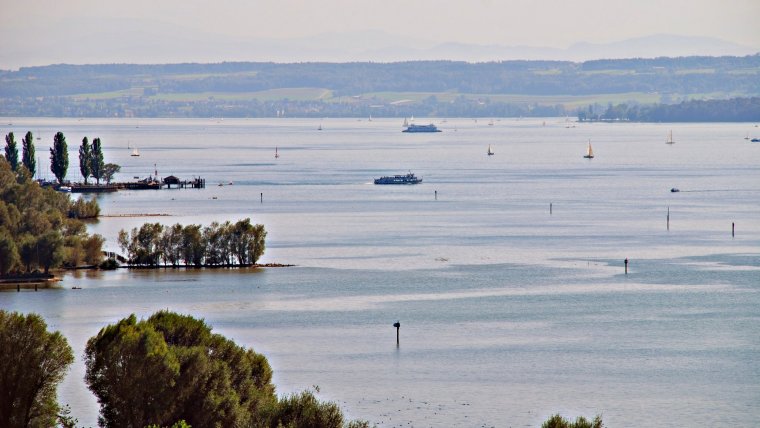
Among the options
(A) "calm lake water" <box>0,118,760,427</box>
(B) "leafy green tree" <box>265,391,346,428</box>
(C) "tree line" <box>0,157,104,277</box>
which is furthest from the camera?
(C) "tree line" <box>0,157,104,277</box>

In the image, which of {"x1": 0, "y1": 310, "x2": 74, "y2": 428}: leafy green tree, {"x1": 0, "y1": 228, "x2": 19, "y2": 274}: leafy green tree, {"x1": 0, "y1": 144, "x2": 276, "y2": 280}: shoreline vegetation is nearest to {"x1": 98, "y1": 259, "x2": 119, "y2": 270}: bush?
{"x1": 0, "y1": 144, "x2": 276, "y2": 280}: shoreline vegetation

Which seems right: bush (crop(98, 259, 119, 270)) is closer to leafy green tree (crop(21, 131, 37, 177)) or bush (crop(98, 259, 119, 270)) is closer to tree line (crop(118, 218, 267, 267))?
tree line (crop(118, 218, 267, 267))

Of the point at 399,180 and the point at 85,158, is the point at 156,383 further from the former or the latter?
the point at 399,180

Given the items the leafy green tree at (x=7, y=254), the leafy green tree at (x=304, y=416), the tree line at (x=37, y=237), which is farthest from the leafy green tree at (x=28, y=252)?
the leafy green tree at (x=304, y=416)

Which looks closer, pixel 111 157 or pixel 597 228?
pixel 597 228

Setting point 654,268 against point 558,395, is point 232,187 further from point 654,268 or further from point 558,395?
point 558,395

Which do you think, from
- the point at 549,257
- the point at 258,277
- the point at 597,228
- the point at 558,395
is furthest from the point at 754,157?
the point at 558,395
